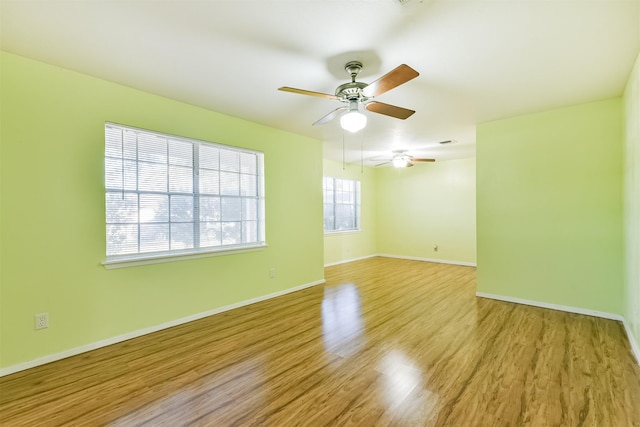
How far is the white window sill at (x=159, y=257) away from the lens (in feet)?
9.20

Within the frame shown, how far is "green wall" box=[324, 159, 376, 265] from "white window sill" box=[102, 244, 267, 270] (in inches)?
128

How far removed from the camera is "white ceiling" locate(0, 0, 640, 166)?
179 centimetres

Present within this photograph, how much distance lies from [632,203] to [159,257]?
188 inches

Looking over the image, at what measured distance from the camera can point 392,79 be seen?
6.80ft

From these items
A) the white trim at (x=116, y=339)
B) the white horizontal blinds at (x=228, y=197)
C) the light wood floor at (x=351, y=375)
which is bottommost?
the light wood floor at (x=351, y=375)

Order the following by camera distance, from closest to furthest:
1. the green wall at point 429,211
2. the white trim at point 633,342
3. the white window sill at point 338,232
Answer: the white trim at point 633,342, the green wall at point 429,211, the white window sill at point 338,232

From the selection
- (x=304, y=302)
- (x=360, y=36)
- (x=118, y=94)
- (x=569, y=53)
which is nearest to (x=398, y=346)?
(x=304, y=302)

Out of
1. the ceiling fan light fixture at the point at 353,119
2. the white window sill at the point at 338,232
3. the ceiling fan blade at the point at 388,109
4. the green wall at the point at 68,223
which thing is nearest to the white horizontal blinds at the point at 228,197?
the green wall at the point at 68,223

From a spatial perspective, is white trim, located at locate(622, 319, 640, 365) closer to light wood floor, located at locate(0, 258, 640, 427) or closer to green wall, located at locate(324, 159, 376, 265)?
light wood floor, located at locate(0, 258, 640, 427)

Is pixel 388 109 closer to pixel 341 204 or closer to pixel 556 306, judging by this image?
pixel 556 306

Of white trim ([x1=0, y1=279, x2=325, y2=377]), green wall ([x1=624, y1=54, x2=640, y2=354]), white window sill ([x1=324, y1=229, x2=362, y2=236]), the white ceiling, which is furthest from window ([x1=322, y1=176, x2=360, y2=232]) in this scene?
green wall ([x1=624, y1=54, x2=640, y2=354])

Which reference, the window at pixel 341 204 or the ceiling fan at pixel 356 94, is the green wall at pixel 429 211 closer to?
the window at pixel 341 204

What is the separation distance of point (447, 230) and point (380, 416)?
5.84m

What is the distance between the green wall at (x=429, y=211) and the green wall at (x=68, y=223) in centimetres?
536
